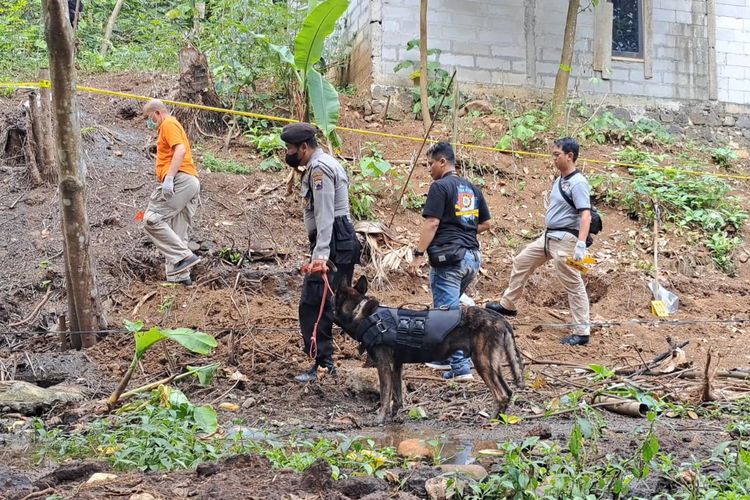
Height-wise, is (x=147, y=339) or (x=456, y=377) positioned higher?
(x=147, y=339)

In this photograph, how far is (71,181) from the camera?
763 cm

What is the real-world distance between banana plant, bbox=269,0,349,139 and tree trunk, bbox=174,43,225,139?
7.07 feet

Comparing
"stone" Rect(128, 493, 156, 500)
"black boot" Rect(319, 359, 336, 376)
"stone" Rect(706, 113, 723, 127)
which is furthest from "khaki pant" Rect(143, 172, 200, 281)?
"stone" Rect(706, 113, 723, 127)

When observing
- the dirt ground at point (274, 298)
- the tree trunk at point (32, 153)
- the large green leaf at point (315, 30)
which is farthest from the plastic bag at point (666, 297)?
the tree trunk at point (32, 153)

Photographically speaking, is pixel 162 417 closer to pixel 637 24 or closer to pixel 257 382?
pixel 257 382

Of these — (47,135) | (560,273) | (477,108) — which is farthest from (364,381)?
(477,108)

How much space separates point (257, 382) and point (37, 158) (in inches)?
217

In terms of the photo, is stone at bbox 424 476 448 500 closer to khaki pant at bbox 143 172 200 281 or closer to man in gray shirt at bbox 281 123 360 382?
man in gray shirt at bbox 281 123 360 382

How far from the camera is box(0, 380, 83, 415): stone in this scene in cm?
643

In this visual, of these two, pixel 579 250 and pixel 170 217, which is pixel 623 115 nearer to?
pixel 579 250

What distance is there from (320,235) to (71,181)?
8.21ft

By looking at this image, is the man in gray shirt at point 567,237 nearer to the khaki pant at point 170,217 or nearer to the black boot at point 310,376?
the black boot at point 310,376

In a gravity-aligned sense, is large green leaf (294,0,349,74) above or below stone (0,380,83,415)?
above

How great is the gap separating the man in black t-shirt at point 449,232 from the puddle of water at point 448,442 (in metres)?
1.63
